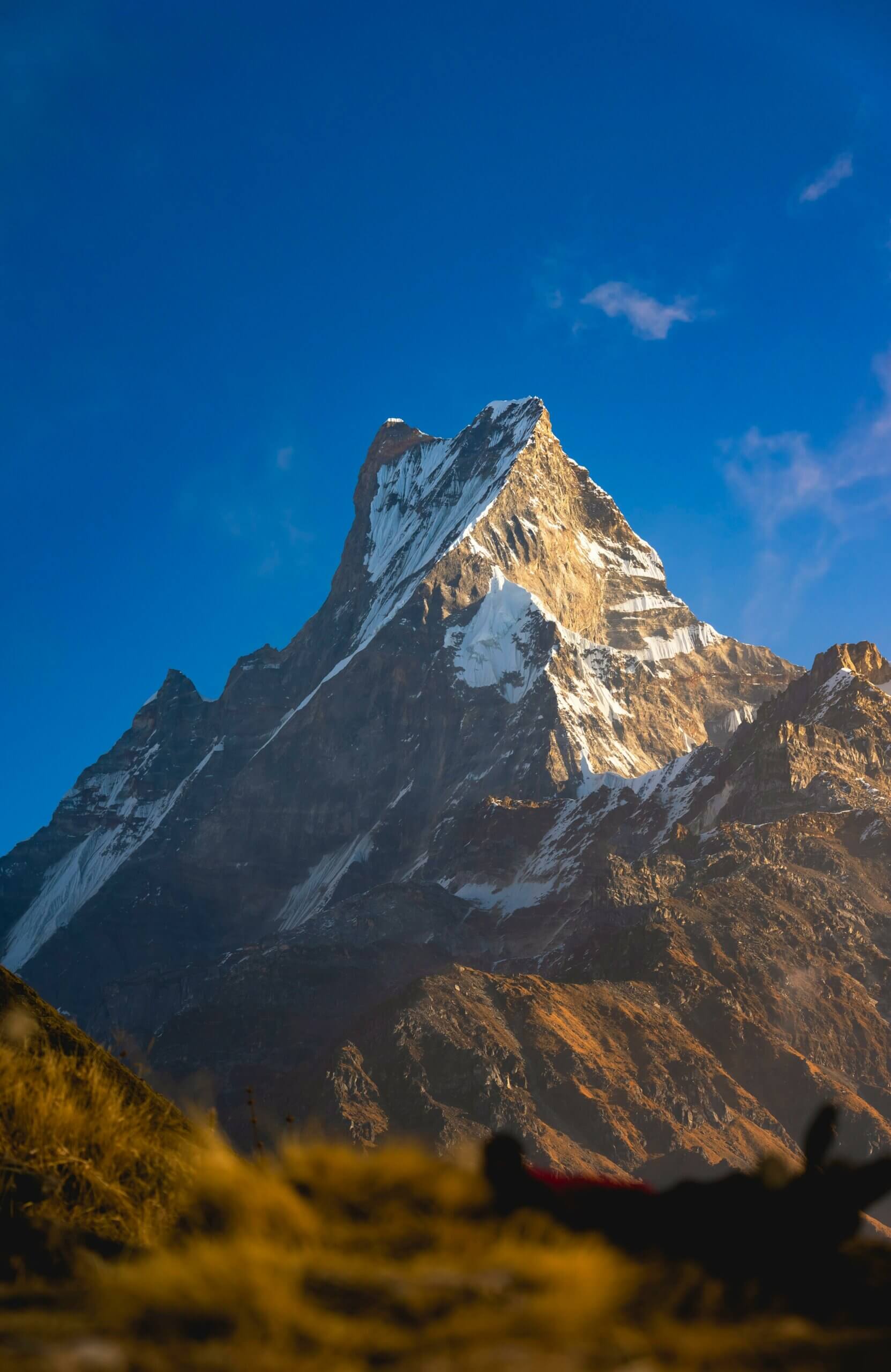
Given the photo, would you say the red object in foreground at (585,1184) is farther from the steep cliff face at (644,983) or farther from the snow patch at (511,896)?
the snow patch at (511,896)

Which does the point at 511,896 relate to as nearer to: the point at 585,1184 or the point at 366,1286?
the point at 585,1184

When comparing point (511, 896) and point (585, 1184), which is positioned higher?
point (511, 896)

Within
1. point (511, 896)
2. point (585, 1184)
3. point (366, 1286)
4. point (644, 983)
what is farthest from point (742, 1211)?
point (511, 896)

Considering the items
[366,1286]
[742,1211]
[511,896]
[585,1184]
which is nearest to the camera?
[366,1286]

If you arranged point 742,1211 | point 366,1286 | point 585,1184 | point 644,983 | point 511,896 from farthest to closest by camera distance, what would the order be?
point 511,896
point 644,983
point 585,1184
point 742,1211
point 366,1286

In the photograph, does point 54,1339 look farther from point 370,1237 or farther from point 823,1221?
point 823,1221

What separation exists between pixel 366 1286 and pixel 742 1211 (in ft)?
6.29

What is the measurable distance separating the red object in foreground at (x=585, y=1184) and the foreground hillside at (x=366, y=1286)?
0.61 m

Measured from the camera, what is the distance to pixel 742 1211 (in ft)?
20.1

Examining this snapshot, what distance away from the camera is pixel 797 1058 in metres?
114

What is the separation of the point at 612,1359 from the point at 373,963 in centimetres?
16004

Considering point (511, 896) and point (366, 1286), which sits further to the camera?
point (511, 896)

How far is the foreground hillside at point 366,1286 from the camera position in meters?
4.77

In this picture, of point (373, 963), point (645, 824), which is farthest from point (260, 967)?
point (645, 824)
